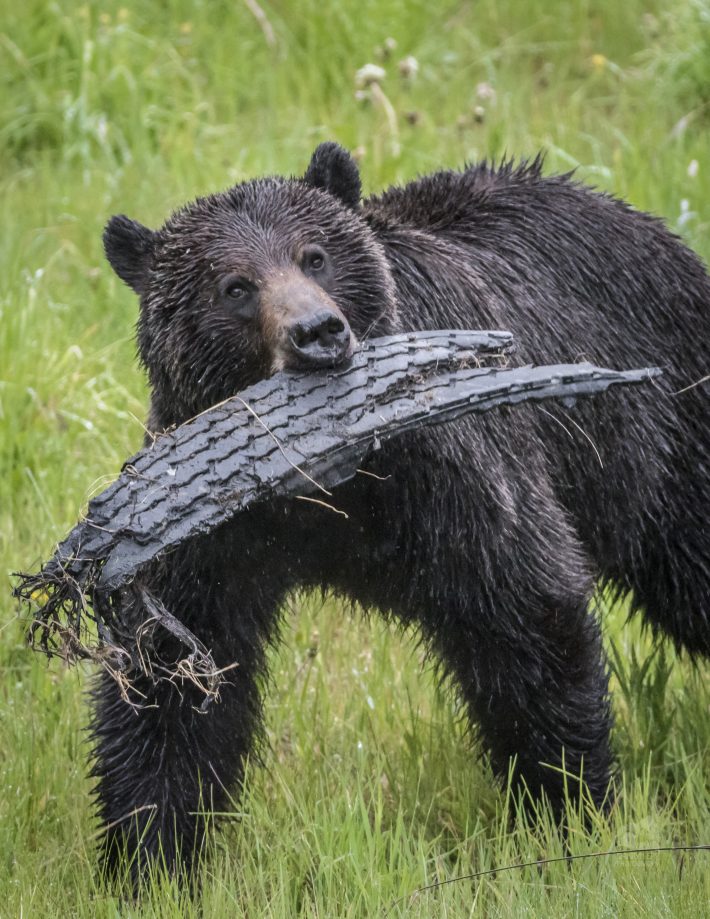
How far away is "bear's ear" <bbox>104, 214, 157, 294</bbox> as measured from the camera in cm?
416

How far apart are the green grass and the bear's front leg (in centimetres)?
11

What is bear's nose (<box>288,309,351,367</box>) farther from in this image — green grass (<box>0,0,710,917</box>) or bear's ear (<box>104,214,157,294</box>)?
green grass (<box>0,0,710,917</box>)

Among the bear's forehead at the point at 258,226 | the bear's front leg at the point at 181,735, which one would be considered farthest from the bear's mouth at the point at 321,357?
the bear's front leg at the point at 181,735

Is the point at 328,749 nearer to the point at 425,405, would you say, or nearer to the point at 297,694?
the point at 297,694

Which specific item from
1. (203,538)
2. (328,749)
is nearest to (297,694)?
(328,749)

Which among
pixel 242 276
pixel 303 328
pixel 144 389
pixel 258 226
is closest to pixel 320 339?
pixel 303 328

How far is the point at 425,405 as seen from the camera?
3318mm

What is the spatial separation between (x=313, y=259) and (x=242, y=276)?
0.72 feet

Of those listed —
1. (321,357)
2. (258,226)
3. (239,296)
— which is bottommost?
(321,357)

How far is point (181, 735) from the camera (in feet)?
13.4

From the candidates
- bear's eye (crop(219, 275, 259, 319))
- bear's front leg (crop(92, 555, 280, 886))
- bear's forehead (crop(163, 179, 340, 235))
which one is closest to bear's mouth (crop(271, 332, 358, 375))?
bear's eye (crop(219, 275, 259, 319))

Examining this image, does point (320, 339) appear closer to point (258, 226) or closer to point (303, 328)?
point (303, 328)

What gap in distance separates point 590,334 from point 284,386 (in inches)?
61.3

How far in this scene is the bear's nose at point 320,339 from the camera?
3.36m
